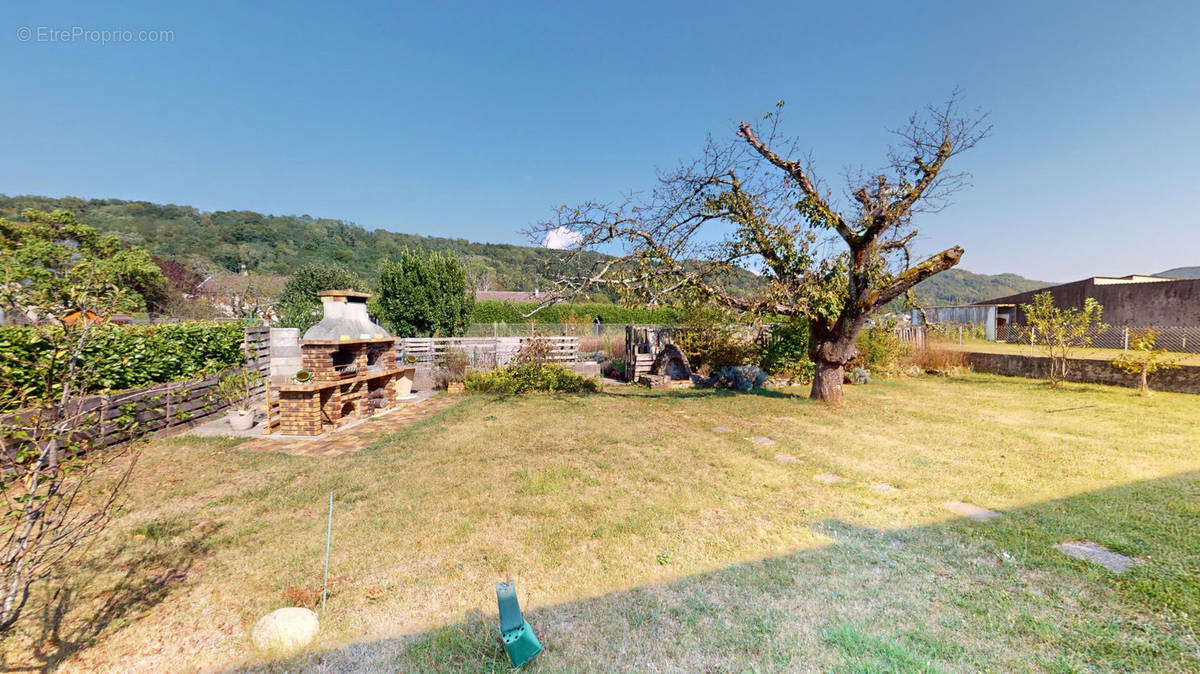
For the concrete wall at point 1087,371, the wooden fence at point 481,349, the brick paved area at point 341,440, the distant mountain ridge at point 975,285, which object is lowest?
the brick paved area at point 341,440

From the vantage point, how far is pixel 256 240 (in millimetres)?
54156

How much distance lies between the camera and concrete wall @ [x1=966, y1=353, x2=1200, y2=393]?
8.37m

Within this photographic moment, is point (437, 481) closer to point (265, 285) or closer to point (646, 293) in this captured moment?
point (646, 293)

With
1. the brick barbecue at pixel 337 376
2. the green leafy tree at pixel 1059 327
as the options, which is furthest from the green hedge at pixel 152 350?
the green leafy tree at pixel 1059 327

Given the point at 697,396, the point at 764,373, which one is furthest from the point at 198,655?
the point at 764,373

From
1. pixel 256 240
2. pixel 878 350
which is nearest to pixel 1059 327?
pixel 878 350

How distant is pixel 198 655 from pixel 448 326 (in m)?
18.0

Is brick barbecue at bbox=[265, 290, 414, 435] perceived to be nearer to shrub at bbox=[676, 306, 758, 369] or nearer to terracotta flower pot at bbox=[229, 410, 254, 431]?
terracotta flower pot at bbox=[229, 410, 254, 431]

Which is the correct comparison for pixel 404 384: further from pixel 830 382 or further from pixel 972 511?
pixel 972 511

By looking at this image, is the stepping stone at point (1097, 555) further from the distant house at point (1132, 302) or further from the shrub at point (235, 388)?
the distant house at point (1132, 302)

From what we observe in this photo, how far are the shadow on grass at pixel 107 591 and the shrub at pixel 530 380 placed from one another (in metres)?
6.44

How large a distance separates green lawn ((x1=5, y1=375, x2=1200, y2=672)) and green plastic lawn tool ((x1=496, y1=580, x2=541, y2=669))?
106mm

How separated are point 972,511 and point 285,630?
523 cm

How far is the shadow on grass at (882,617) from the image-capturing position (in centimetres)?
199
